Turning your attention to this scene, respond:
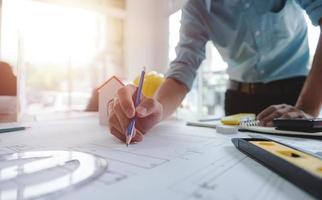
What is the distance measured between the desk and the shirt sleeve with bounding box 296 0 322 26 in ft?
1.29

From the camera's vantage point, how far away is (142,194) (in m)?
0.21

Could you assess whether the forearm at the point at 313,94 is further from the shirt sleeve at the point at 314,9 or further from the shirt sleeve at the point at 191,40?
the shirt sleeve at the point at 191,40

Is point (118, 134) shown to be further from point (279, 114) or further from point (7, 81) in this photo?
point (7, 81)

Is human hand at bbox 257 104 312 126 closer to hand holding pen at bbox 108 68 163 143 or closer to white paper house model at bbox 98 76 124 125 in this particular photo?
hand holding pen at bbox 108 68 163 143

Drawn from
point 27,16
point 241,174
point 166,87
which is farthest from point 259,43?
point 27,16

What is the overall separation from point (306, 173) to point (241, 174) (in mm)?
68

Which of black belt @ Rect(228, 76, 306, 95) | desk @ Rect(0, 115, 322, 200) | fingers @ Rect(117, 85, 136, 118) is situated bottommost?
desk @ Rect(0, 115, 322, 200)

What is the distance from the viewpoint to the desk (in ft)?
0.68

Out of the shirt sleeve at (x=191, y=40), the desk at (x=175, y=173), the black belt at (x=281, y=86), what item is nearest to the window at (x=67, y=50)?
the shirt sleeve at (x=191, y=40)

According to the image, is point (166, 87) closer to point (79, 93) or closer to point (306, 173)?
point (306, 173)

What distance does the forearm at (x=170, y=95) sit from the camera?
73 centimetres

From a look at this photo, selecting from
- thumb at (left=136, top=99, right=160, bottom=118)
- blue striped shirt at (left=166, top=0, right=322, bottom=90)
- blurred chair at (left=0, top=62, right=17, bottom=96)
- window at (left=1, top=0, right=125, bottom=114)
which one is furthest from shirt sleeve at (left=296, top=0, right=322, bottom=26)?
window at (left=1, top=0, right=125, bottom=114)

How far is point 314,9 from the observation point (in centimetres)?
66

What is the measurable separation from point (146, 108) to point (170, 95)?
0.80 ft
